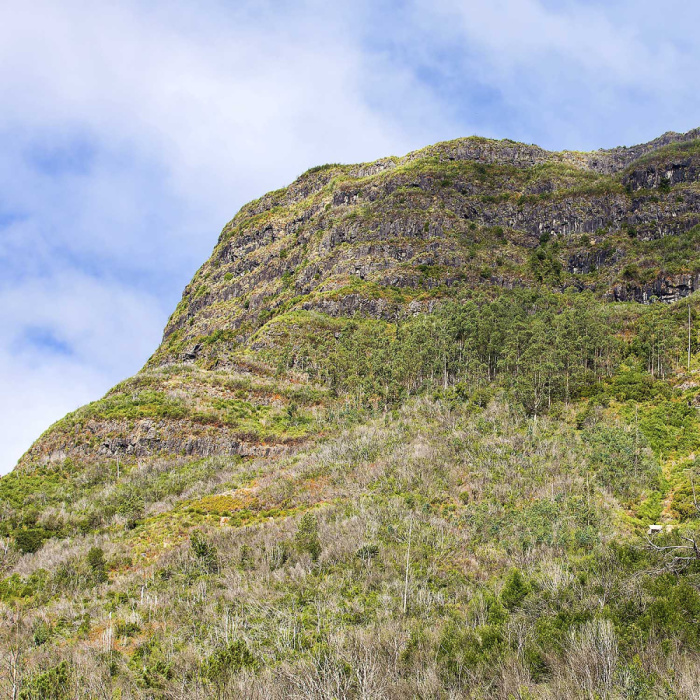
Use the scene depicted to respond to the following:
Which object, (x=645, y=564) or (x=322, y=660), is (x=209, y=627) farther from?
(x=645, y=564)

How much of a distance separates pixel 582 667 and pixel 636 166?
478ft

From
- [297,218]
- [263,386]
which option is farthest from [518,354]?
[297,218]

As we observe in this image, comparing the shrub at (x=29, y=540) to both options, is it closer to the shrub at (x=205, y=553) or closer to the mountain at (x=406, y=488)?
the mountain at (x=406, y=488)

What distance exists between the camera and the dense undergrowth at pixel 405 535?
20.6 meters

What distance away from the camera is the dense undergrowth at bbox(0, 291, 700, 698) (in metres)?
20.6

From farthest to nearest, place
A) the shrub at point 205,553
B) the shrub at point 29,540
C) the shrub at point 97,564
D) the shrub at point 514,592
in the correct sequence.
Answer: the shrub at point 29,540 < the shrub at point 97,564 < the shrub at point 205,553 < the shrub at point 514,592

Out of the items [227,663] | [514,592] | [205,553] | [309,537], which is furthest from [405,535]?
[227,663]

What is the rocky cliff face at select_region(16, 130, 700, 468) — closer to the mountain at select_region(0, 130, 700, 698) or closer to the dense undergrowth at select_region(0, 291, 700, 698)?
the mountain at select_region(0, 130, 700, 698)

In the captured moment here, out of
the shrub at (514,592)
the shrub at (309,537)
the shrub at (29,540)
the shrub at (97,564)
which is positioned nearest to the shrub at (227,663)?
the shrub at (514,592)

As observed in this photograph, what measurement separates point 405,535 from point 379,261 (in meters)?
90.2

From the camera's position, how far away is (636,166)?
136375 millimetres

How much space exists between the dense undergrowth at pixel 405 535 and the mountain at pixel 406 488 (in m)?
0.21

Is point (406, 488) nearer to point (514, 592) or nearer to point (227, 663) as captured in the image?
point (514, 592)

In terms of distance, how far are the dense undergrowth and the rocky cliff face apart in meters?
2.25
